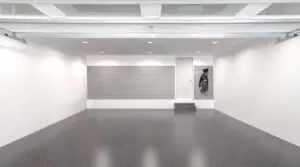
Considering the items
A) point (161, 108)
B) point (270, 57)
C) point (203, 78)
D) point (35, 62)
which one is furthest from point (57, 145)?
point (203, 78)

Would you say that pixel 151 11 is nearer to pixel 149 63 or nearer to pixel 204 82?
pixel 149 63

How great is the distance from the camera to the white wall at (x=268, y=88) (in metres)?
4.97

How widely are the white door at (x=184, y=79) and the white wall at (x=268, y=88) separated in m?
3.06

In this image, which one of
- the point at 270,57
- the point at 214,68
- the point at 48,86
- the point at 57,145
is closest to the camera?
the point at 57,145

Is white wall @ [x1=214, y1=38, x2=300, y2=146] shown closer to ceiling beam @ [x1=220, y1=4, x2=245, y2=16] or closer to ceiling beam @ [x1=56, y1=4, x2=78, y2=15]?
ceiling beam @ [x1=220, y1=4, x2=245, y2=16]

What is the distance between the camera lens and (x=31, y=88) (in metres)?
6.05

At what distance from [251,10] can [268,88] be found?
10.2 ft

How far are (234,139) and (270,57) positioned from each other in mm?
2399

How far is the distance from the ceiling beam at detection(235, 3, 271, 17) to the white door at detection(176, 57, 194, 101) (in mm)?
8030

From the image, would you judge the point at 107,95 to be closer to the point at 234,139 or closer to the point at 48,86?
the point at 48,86

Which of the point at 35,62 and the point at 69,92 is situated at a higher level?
the point at 35,62

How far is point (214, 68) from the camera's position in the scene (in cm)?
1148

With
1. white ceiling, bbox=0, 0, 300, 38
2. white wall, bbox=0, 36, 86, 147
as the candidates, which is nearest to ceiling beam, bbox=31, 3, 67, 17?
white ceiling, bbox=0, 0, 300, 38

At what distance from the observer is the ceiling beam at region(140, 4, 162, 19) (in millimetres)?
3445
